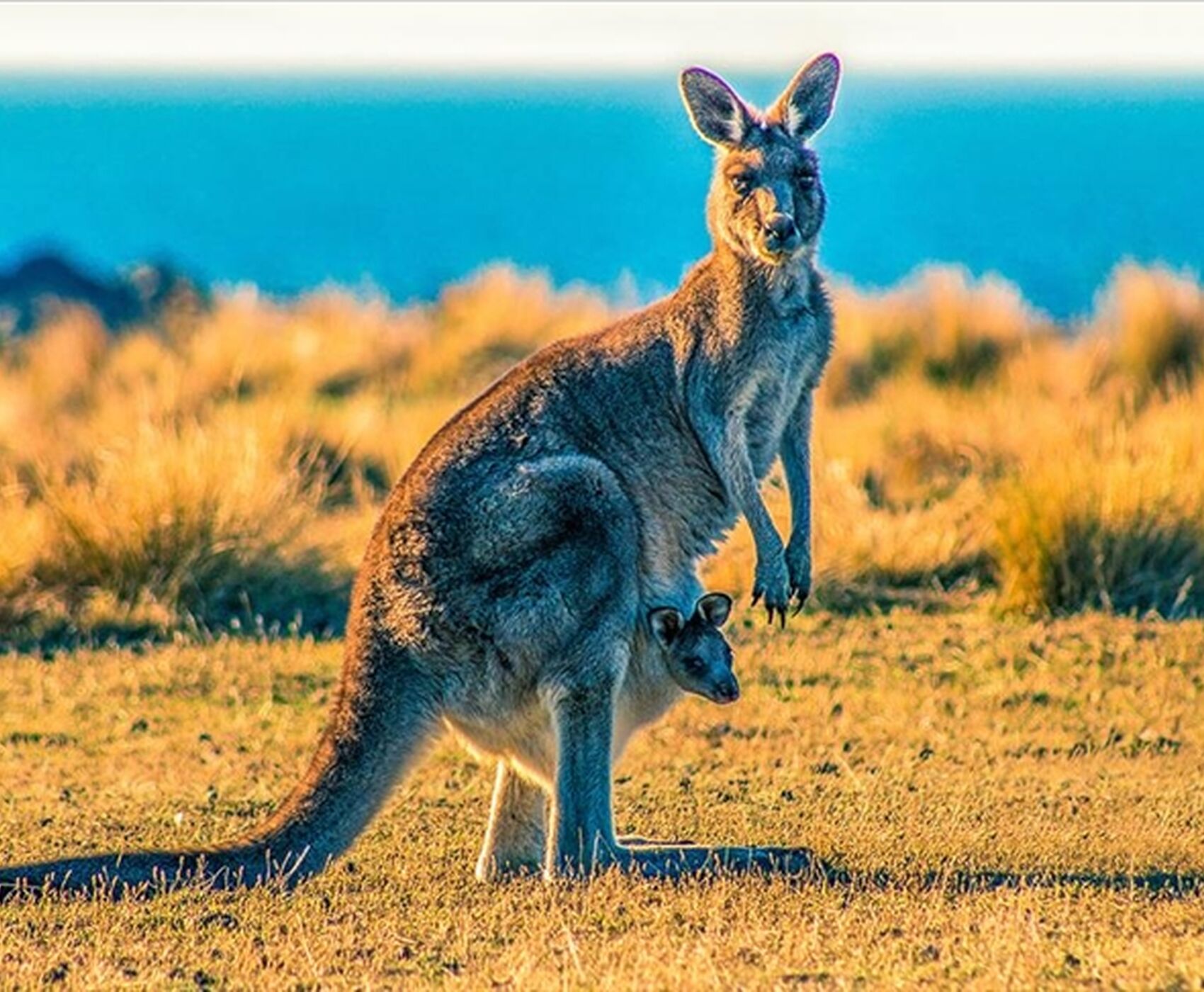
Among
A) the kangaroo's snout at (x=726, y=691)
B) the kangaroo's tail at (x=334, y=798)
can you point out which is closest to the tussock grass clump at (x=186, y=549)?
the kangaroo's snout at (x=726, y=691)

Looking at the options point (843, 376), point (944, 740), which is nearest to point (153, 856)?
point (944, 740)

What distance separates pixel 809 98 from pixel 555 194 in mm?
116547

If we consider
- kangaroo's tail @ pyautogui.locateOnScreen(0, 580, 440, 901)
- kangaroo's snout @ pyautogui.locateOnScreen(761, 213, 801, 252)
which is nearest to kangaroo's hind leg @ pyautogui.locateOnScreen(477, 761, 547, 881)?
kangaroo's tail @ pyautogui.locateOnScreen(0, 580, 440, 901)

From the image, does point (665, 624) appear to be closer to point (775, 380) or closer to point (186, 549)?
point (775, 380)

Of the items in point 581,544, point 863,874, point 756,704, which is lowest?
point 863,874

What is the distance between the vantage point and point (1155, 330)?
61.0 ft

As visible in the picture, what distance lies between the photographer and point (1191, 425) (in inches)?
536

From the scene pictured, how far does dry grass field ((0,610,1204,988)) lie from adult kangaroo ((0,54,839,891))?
0.26m

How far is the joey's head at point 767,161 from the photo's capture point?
7.59 meters

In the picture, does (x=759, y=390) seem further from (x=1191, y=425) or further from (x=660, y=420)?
(x=1191, y=425)

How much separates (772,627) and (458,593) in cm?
494

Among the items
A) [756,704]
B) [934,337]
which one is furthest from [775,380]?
[934,337]

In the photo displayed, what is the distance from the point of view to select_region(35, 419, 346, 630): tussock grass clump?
39.9 ft

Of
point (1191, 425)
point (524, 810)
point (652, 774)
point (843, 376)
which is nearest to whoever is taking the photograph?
point (524, 810)
